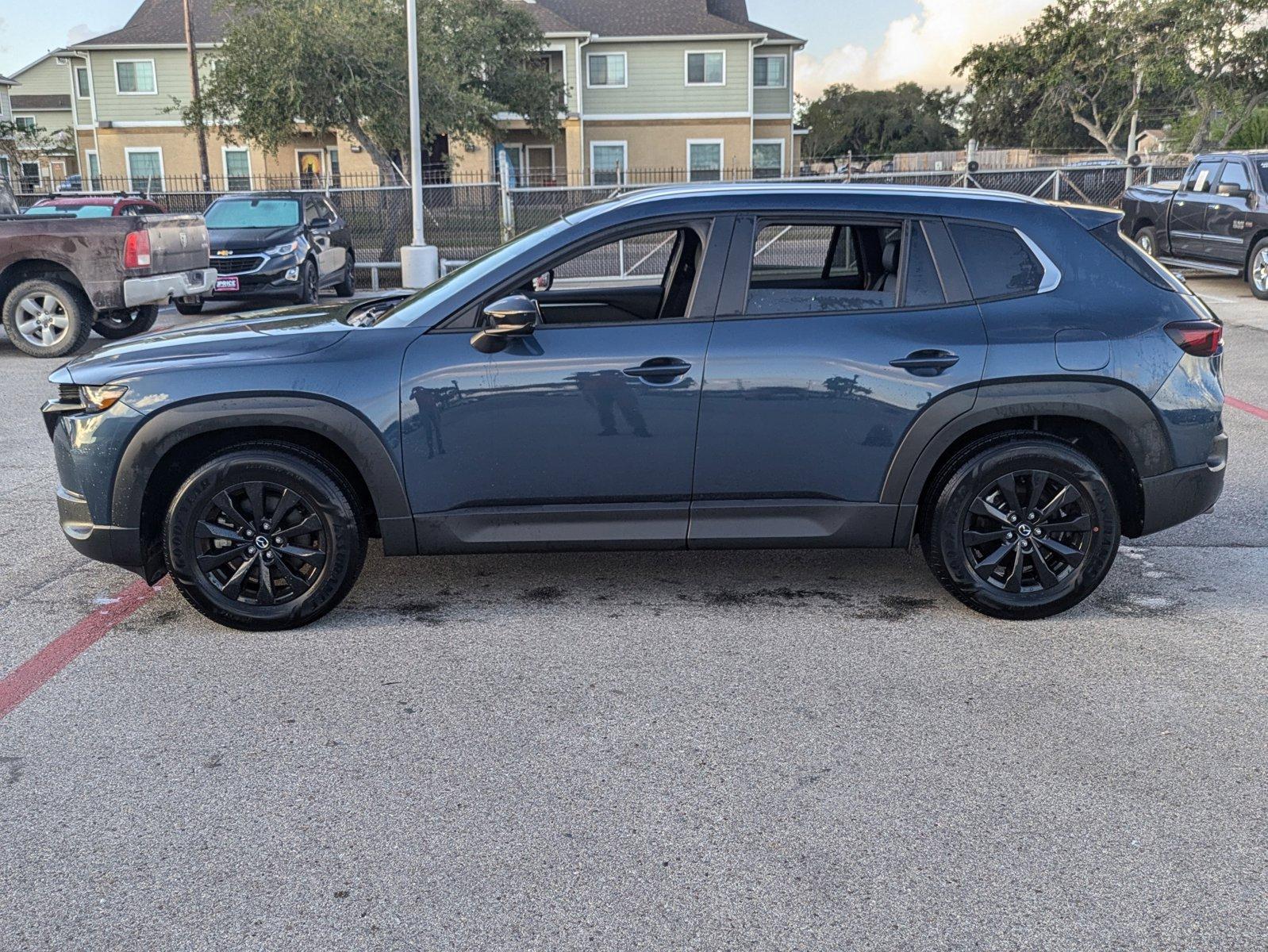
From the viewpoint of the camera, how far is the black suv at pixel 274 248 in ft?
54.0

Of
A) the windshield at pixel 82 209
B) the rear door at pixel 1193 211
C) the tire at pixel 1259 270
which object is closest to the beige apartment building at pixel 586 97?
the windshield at pixel 82 209

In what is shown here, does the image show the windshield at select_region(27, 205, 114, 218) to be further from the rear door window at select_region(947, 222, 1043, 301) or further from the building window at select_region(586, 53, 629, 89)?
the building window at select_region(586, 53, 629, 89)

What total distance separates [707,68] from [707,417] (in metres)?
41.3

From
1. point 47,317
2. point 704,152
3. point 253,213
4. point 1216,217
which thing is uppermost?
point 704,152

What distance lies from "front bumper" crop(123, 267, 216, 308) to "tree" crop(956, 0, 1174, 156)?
106 feet

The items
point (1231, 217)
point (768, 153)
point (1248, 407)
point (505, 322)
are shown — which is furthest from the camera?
point (768, 153)

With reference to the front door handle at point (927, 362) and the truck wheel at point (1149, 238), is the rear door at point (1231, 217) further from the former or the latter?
the front door handle at point (927, 362)

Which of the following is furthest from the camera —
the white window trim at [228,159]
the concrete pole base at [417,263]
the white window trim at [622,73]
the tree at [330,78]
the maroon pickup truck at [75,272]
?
the white window trim at [228,159]

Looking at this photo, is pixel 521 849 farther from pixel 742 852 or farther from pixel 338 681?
pixel 338 681

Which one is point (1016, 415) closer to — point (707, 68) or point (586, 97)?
point (707, 68)

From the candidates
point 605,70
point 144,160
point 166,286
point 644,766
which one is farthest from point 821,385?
point 144,160

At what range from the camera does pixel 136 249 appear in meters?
12.4

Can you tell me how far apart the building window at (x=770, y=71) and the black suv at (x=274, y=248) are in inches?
1163

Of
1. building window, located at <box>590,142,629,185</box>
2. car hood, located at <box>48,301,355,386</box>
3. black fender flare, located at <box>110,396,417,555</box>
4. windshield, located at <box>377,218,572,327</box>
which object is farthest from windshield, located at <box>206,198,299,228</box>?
building window, located at <box>590,142,629,185</box>
